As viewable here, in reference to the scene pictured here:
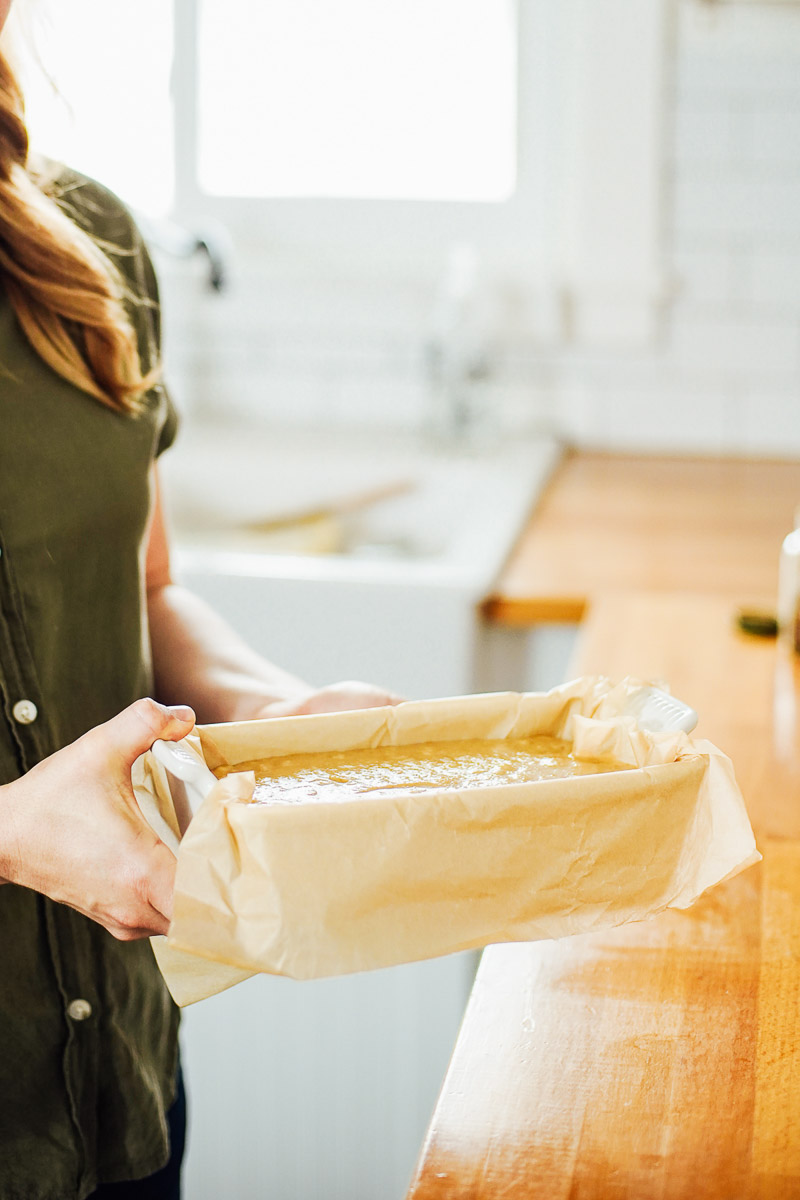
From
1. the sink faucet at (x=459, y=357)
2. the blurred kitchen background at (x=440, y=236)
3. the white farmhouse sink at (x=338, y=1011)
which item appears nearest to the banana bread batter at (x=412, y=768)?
the white farmhouse sink at (x=338, y=1011)

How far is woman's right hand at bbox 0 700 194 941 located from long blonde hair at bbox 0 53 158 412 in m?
0.29

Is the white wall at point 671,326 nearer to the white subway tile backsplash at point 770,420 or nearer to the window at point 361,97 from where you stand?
the white subway tile backsplash at point 770,420

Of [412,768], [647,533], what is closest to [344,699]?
[412,768]

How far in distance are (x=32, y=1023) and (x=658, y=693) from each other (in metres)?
0.42

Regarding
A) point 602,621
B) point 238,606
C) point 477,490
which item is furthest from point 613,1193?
point 477,490

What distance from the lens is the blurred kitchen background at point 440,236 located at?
2.04 metres

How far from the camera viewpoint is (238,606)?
Result: 1.48 m

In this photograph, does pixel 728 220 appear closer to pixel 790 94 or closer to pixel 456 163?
pixel 790 94

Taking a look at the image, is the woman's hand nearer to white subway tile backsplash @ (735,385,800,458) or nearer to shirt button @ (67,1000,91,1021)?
shirt button @ (67,1000,91,1021)

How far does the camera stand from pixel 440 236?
218cm

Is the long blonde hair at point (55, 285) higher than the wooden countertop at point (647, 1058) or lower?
higher

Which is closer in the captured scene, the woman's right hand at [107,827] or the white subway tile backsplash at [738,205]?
the woman's right hand at [107,827]

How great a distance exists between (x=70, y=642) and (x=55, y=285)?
0.72ft

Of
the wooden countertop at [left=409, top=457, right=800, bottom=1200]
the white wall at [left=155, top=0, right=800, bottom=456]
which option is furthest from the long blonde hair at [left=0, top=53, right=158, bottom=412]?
the white wall at [left=155, top=0, right=800, bottom=456]
